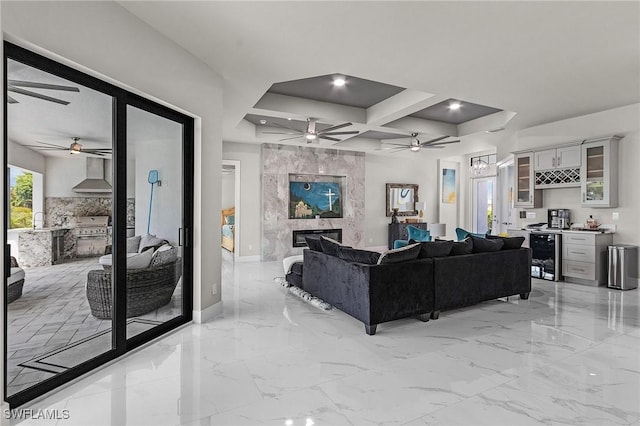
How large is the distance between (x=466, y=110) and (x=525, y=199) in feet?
6.94

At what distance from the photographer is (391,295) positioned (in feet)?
11.5

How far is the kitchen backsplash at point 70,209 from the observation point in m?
2.50

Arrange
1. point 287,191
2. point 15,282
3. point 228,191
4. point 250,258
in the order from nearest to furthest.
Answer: point 15,282 < point 250,258 < point 287,191 < point 228,191

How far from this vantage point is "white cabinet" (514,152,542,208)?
6584mm

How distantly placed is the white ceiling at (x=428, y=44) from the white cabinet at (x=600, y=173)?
0.86 metres

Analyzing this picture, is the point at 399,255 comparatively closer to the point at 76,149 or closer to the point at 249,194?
the point at 76,149

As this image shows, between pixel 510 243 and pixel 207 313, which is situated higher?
pixel 510 243

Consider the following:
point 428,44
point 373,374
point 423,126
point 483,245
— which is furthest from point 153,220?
point 423,126

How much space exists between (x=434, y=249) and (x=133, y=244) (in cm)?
311

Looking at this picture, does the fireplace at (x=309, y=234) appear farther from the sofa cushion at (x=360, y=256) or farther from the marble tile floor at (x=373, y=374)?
the sofa cushion at (x=360, y=256)

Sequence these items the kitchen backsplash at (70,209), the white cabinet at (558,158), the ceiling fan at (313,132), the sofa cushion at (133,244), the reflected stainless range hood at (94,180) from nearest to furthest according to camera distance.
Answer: the kitchen backsplash at (70,209)
the reflected stainless range hood at (94,180)
the sofa cushion at (133,244)
the white cabinet at (558,158)
the ceiling fan at (313,132)

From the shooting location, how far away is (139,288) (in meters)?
3.21

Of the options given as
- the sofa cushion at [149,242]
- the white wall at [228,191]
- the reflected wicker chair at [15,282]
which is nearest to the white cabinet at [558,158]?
the sofa cushion at [149,242]

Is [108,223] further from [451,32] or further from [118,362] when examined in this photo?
[451,32]
